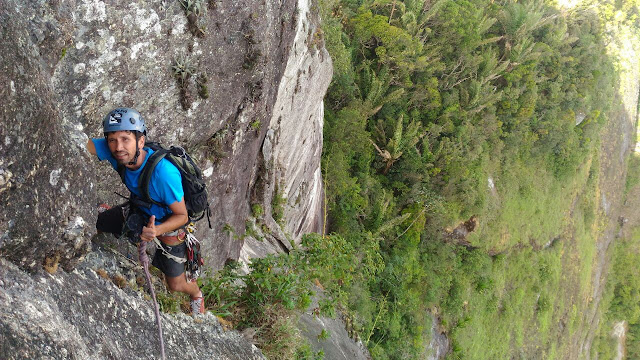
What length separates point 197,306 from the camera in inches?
171

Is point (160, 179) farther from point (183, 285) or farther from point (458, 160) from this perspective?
point (458, 160)

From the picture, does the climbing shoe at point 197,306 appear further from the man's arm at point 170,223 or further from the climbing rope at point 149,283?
the man's arm at point 170,223

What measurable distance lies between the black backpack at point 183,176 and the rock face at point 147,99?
1.22 ft

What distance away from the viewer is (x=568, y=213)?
24047mm

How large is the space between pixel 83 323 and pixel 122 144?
51.2 inches

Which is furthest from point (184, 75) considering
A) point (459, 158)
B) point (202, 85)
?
point (459, 158)

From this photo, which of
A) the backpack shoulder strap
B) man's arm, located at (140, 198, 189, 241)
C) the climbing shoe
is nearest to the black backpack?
the backpack shoulder strap

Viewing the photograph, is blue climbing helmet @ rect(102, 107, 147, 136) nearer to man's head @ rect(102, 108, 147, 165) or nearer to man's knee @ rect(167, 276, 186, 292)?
man's head @ rect(102, 108, 147, 165)

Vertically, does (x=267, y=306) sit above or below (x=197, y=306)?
below

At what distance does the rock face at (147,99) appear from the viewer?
277cm

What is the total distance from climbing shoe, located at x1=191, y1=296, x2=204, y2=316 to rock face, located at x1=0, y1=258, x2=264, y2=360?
→ 0.48ft

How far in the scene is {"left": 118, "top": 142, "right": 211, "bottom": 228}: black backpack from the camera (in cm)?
351

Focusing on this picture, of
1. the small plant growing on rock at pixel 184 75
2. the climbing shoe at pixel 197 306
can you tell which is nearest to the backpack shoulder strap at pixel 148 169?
the climbing shoe at pixel 197 306

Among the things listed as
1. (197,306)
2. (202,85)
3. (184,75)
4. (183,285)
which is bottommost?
(197,306)
